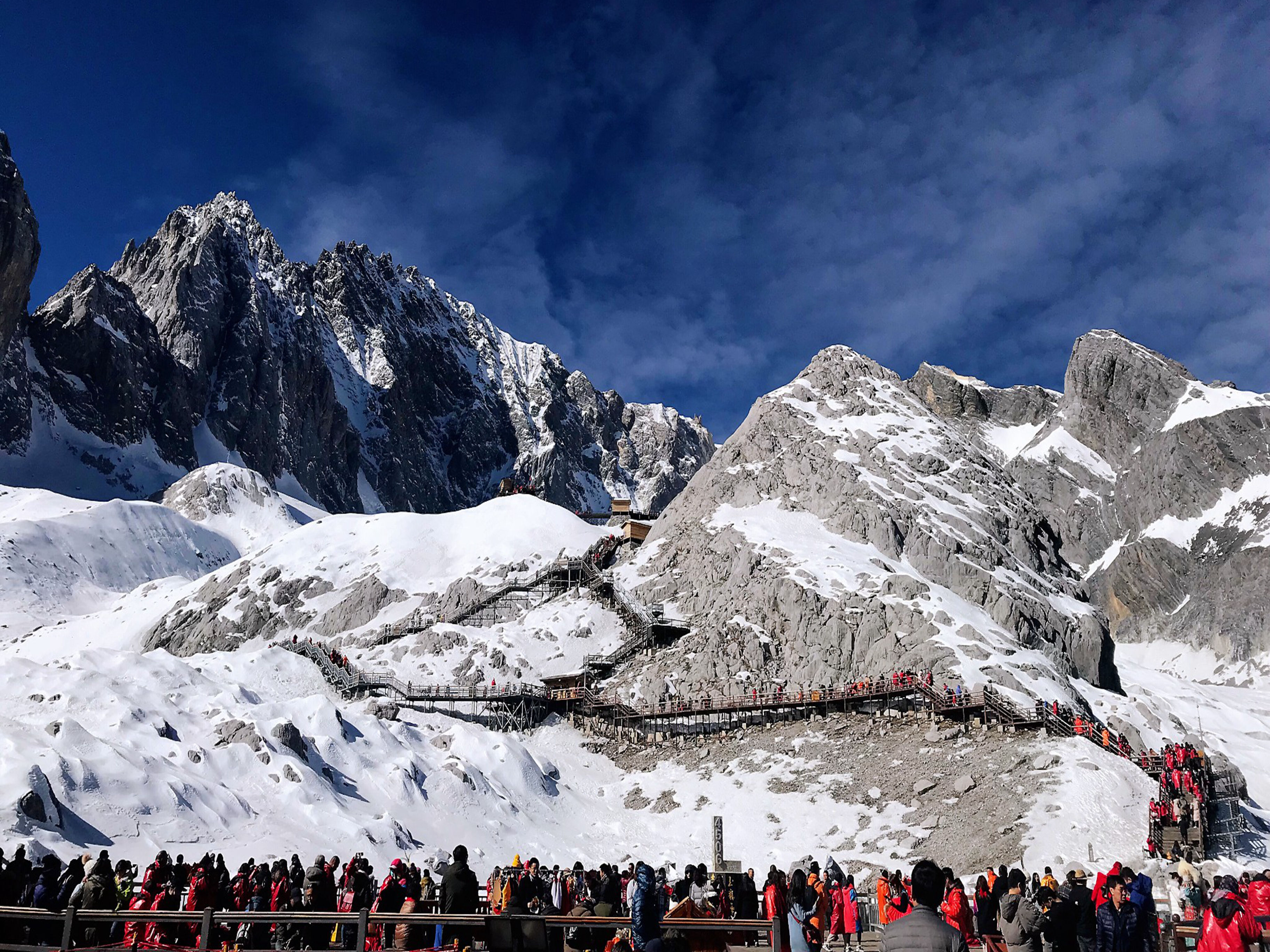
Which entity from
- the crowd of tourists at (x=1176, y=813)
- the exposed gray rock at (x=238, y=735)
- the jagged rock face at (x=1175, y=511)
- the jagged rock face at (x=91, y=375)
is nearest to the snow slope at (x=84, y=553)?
the jagged rock face at (x=91, y=375)

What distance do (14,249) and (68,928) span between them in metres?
184

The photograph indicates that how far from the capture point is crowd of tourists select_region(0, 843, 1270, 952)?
1280 cm

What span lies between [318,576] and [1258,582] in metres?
137

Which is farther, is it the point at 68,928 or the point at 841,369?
the point at 841,369

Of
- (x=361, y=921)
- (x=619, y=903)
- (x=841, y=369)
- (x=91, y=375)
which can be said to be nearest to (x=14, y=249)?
(x=91, y=375)

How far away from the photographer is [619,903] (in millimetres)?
20031

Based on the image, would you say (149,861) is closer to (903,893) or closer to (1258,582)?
(903,893)

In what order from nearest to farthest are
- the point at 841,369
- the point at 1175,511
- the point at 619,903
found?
the point at 619,903, the point at 841,369, the point at 1175,511

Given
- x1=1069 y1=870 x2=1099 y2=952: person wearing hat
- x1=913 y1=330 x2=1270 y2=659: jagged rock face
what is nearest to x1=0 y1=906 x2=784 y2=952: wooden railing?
x1=1069 y1=870 x2=1099 y2=952: person wearing hat

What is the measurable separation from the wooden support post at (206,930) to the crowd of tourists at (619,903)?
338 millimetres

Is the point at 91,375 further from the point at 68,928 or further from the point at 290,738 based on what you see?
the point at 68,928

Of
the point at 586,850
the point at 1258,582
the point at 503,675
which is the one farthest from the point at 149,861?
the point at 1258,582

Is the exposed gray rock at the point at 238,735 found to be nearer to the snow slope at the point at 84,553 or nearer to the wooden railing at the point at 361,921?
the wooden railing at the point at 361,921

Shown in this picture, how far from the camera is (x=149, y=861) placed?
28.7 m
